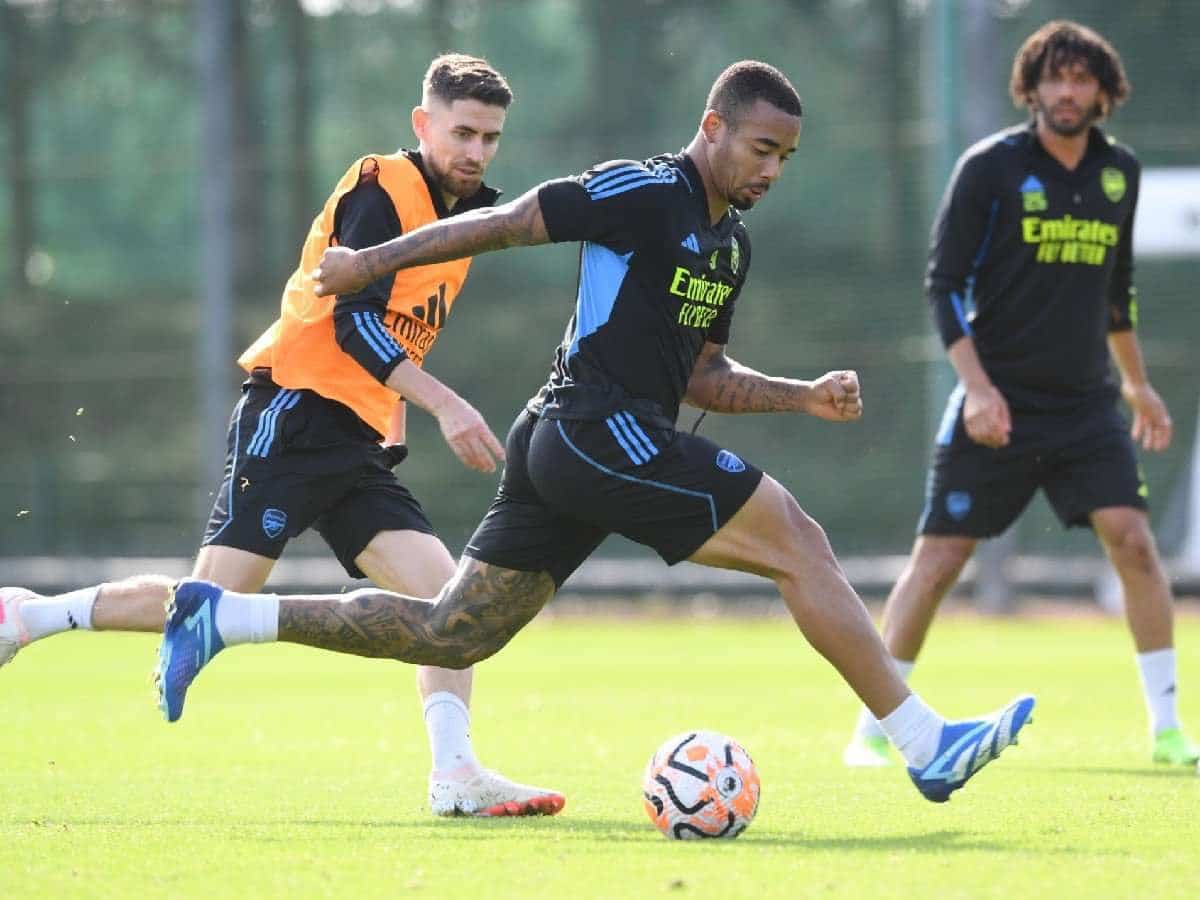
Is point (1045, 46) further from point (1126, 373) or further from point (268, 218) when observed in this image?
point (268, 218)

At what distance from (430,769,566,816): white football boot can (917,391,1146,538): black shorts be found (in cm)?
239

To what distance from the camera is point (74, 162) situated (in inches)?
725

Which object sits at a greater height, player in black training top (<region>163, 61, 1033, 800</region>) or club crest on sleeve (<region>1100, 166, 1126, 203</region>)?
club crest on sleeve (<region>1100, 166, 1126, 203</region>)

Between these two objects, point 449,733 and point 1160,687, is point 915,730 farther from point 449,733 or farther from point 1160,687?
point 1160,687

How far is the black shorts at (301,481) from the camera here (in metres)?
6.88

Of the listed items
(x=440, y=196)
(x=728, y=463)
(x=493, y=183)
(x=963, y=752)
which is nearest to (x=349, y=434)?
(x=440, y=196)

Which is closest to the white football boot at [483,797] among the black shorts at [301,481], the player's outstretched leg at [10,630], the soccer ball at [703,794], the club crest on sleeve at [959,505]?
the soccer ball at [703,794]

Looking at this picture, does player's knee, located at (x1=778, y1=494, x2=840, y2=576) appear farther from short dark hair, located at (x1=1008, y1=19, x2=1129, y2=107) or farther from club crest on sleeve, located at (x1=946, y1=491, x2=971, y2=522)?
short dark hair, located at (x1=1008, y1=19, x2=1129, y2=107)

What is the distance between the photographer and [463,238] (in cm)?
588

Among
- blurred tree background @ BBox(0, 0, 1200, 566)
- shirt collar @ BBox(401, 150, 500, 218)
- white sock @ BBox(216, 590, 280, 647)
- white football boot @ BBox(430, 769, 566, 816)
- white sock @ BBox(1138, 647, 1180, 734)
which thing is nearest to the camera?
white sock @ BBox(216, 590, 280, 647)

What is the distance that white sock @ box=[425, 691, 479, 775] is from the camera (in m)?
6.58

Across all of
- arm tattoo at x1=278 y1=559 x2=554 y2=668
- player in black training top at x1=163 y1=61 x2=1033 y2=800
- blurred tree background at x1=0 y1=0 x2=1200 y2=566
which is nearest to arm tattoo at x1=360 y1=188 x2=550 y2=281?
player in black training top at x1=163 y1=61 x2=1033 y2=800

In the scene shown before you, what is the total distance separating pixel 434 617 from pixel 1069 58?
3.49 metres

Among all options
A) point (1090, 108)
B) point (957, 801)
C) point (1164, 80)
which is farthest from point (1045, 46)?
point (1164, 80)
